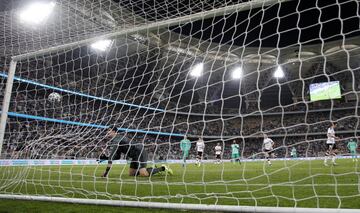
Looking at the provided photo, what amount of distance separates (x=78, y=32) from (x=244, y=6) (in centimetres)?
474

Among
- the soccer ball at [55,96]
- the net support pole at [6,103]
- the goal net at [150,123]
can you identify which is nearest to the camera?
the goal net at [150,123]

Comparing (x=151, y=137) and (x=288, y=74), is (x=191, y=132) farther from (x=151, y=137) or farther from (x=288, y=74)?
(x=288, y=74)

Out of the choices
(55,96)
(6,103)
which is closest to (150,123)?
(55,96)

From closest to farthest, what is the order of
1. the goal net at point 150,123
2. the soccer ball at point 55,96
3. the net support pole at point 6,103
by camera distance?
the goal net at point 150,123
the net support pole at point 6,103
the soccer ball at point 55,96

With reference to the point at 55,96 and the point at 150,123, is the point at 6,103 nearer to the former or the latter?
the point at 55,96

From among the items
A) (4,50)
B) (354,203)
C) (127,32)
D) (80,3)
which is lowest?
(354,203)

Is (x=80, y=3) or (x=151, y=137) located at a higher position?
(x=80, y=3)

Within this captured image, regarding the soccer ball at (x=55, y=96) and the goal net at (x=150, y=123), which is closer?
the goal net at (x=150, y=123)

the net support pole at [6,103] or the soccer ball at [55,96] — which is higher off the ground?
the soccer ball at [55,96]

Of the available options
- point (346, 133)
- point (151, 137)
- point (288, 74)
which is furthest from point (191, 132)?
point (346, 133)

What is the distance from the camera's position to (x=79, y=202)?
301cm

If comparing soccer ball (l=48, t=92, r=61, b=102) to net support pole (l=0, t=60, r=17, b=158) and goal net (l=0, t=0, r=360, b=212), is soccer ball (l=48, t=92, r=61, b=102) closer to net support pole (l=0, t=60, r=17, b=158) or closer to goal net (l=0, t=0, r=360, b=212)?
goal net (l=0, t=0, r=360, b=212)

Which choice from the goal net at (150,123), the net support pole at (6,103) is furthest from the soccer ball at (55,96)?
the net support pole at (6,103)

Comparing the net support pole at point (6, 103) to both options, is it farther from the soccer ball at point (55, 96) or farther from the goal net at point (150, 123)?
the soccer ball at point (55, 96)
